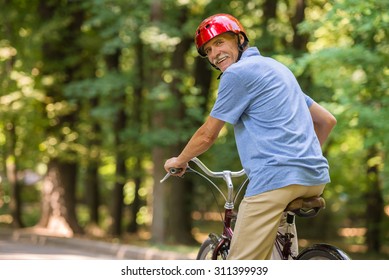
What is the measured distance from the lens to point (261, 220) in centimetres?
389

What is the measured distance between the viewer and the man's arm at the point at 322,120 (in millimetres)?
4426

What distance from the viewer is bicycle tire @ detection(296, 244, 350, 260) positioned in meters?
3.79

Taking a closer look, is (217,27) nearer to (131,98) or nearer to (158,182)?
(158,182)

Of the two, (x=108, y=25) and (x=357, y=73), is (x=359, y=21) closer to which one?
(x=357, y=73)

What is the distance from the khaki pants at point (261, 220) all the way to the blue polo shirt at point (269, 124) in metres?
0.04

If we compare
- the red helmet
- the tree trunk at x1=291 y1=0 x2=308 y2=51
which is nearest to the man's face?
the red helmet

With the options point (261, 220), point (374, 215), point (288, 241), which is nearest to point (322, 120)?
point (288, 241)

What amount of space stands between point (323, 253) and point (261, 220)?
343 mm

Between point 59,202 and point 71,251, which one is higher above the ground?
point 59,202

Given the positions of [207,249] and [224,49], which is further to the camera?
[207,249]

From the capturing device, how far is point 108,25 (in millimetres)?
15953

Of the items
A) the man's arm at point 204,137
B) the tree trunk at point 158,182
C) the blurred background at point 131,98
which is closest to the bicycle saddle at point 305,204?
the man's arm at point 204,137

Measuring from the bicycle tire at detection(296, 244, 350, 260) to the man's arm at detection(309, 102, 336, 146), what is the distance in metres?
0.69

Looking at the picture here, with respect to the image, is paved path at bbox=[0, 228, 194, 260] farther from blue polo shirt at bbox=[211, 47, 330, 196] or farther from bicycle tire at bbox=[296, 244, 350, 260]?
blue polo shirt at bbox=[211, 47, 330, 196]
